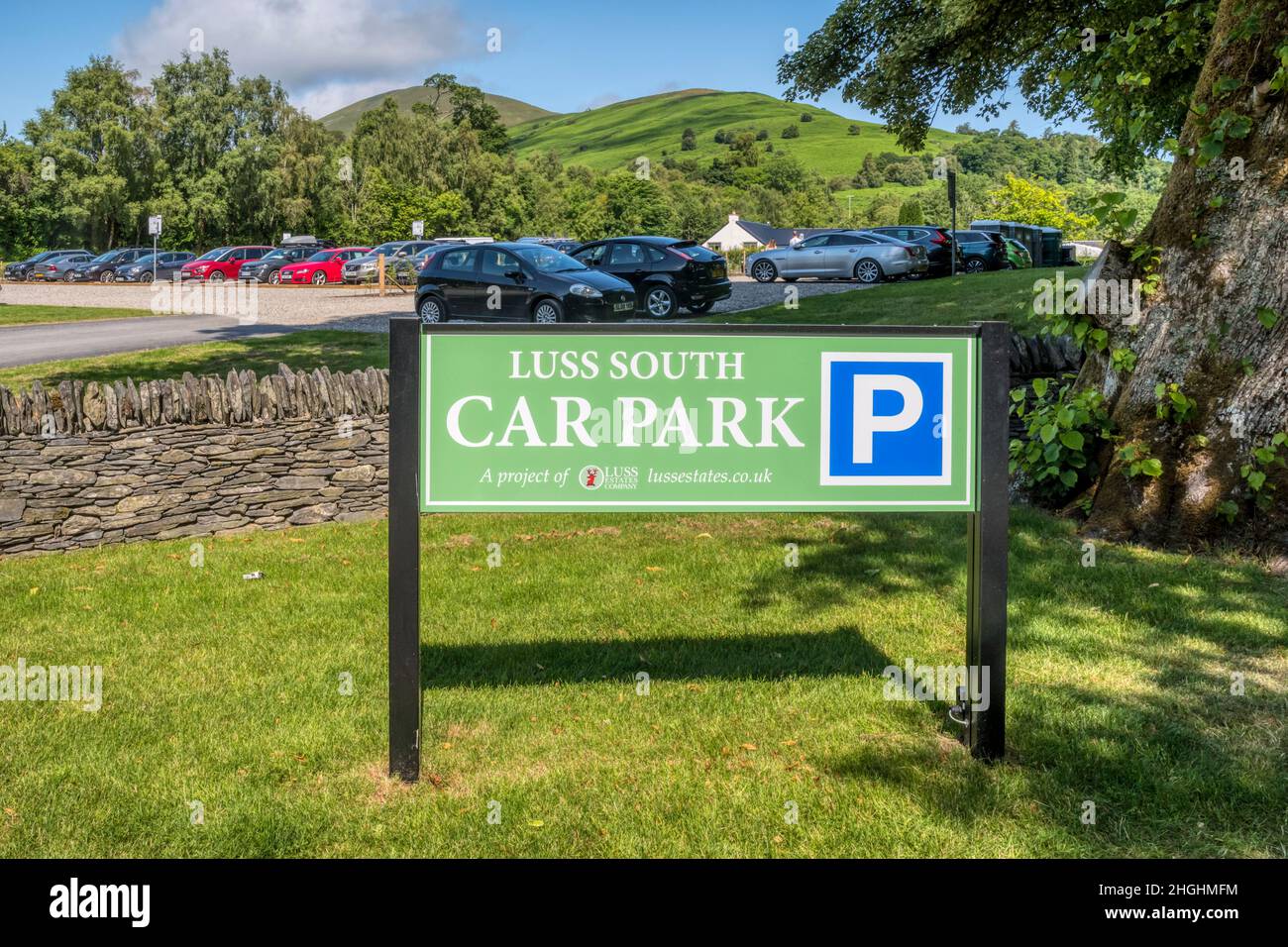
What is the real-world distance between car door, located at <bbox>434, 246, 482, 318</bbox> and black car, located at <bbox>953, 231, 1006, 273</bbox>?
16.2m

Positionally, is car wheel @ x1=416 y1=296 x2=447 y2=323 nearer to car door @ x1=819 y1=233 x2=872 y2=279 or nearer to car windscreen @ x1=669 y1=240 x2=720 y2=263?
car windscreen @ x1=669 y1=240 x2=720 y2=263

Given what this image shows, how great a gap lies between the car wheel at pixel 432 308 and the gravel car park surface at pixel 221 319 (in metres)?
0.84

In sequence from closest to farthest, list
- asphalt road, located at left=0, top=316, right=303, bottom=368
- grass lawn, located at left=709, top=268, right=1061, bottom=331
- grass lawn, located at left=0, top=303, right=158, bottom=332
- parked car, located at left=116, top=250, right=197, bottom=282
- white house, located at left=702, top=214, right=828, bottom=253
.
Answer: asphalt road, located at left=0, top=316, right=303, bottom=368 < grass lawn, located at left=709, top=268, right=1061, bottom=331 < grass lawn, located at left=0, top=303, right=158, bottom=332 < parked car, located at left=116, top=250, right=197, bottom=282 < white house, located at left=702, top=214, right=828, bottom=253

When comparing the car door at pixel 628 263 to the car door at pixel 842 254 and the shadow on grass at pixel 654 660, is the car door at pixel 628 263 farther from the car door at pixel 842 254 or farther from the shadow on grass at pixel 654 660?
the shadow on grass at pixel 654 660

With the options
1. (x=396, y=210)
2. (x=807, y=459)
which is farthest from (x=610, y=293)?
(x=396, y=210)

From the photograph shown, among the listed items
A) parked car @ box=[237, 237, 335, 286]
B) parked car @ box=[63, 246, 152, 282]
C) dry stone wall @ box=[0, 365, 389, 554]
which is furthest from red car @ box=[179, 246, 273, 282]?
dry stone wall @ box=[0, 365, 389, 554]

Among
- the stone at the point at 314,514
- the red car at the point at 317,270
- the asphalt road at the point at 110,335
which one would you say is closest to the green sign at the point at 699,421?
the stone at the point at 314,514

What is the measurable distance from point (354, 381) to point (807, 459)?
6057mm

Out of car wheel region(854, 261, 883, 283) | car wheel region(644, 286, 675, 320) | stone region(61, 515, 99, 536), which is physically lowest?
stone region(61, 515, 99, 536)

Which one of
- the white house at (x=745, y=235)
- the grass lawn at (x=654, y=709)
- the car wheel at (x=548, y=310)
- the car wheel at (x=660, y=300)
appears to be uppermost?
the white house at (x=745, y=235)

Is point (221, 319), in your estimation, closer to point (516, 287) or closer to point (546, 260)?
point (516, 287)

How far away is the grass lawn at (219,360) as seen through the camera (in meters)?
13.5

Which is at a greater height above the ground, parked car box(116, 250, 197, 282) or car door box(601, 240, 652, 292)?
parked car box(116, 250, 197, 282)

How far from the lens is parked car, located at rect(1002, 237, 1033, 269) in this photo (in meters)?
32.7
